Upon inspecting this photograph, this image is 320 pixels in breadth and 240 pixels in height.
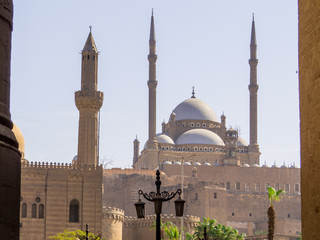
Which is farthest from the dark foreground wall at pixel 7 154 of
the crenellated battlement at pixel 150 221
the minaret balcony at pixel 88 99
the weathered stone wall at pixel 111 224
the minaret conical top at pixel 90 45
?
the crenellated battlement at pixel 150 221

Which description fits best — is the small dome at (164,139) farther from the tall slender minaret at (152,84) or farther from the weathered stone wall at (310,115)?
the weathered stone wall at (310,115)

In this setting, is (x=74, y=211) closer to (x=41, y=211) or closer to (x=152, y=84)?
(x=41, y=211)

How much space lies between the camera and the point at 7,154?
446 cm

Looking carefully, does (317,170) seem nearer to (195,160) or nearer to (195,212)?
(195,212)

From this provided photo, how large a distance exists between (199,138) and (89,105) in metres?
29.0

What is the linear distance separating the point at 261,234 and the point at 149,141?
14784 mm

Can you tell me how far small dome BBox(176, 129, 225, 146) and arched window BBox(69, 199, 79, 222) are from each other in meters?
30.5

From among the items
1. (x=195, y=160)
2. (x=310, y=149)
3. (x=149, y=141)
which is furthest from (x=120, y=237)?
(x=310, y=149)

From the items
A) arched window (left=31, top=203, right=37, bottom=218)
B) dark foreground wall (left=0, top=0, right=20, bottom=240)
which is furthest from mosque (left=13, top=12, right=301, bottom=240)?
dark foreground wall (left=0, top=0, right=20, bottom=240)

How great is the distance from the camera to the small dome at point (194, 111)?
259ft

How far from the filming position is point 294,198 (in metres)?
67.3

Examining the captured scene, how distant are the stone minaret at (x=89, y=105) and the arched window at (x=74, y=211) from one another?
2.38 metres

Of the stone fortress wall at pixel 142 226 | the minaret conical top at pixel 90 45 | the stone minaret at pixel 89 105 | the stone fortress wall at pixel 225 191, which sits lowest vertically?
the stone fortress wall at pixel 142 226

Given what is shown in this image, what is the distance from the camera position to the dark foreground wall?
14.3ft
